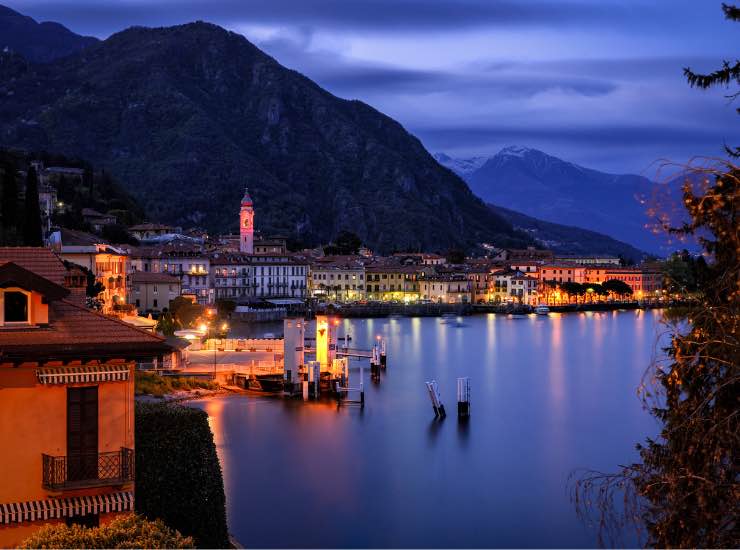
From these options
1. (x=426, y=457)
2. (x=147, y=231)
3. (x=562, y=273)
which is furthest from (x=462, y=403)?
(x=562, y=273)

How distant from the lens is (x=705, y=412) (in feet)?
25.0

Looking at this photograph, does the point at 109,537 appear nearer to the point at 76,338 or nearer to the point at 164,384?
the point at 76,338

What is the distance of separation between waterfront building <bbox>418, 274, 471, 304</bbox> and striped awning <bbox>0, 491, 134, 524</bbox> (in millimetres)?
123740

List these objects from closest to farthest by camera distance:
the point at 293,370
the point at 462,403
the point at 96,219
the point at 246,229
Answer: the point at 462,403 < the point at 293,370 < the point at 96,219 < the point at 246,229

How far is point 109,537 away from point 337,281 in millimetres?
122863

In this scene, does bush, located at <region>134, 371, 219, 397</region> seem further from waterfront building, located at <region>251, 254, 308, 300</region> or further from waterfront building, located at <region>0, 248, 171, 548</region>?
waterfront building, located at <region>251, 254, 308, 300</region>

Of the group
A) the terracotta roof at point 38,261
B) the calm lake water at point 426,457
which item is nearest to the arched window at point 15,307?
the terracotta roof at point 38,261

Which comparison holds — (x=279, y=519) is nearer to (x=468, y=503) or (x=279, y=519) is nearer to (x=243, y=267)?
(x=468, y=503)

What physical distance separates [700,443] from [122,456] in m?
6.44

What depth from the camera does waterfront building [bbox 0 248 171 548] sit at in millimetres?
10180

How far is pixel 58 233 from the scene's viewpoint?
66.1m

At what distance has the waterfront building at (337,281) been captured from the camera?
131m

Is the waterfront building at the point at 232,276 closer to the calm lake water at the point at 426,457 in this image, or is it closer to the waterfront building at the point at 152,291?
the waterfront building at the point at 152,291

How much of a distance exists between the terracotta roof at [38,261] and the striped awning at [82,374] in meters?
1.61
